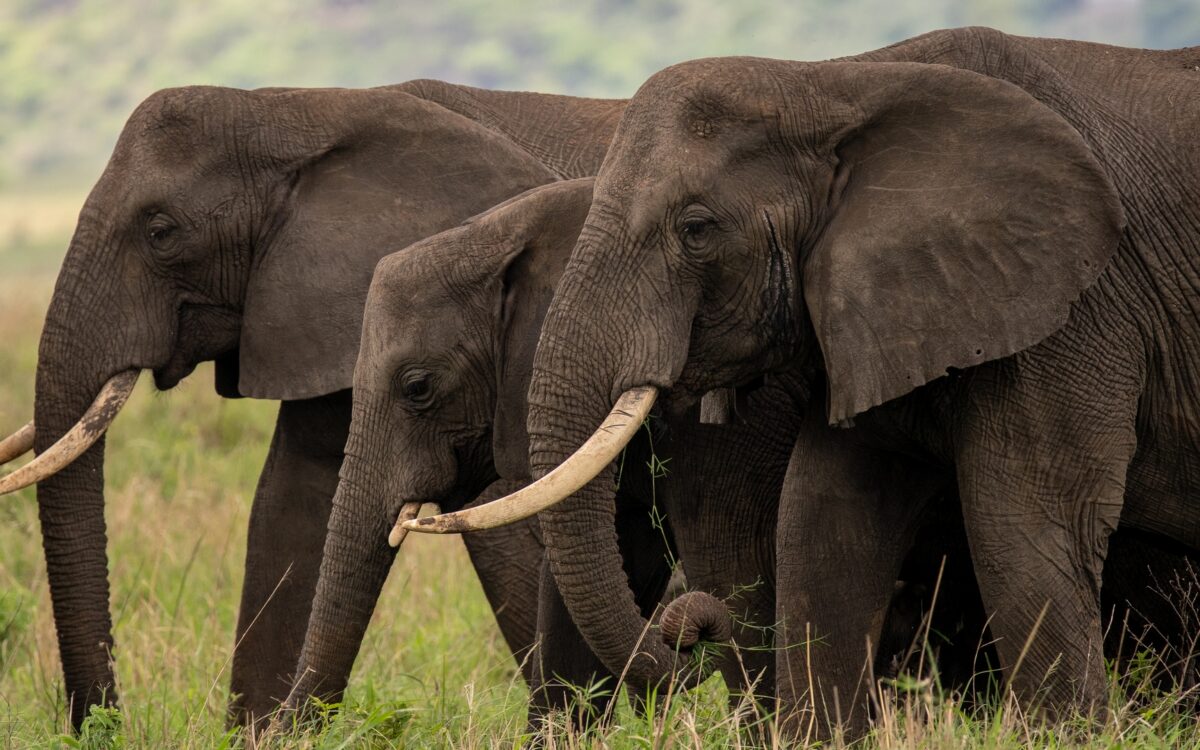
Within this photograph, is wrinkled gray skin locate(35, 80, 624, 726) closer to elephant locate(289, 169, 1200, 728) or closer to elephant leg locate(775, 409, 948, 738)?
elephant locate(289, 169, 1200, 728)

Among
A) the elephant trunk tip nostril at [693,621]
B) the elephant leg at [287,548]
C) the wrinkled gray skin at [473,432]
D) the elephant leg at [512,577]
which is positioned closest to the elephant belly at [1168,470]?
the wrinkled gray skin at [473,432]

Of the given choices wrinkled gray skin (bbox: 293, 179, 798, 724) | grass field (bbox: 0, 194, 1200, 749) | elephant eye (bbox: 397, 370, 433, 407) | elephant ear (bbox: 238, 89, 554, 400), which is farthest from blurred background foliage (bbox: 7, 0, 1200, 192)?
elephant eye (bbox: 397, 370, 433, 407)

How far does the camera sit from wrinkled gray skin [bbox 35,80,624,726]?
596 centimetres

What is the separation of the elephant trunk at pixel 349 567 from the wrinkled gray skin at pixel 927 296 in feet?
2.38

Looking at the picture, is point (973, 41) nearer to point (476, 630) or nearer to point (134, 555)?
point (476, 630)

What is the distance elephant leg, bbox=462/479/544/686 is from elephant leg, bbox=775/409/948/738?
4.21ft

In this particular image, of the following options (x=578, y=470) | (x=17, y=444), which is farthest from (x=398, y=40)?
(x=578, y=470)

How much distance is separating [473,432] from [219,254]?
1.35m

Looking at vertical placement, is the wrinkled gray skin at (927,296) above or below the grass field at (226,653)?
above

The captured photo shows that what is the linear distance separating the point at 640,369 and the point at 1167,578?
6.11 feet

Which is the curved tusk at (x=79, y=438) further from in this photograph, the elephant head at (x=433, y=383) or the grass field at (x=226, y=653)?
the elephant head at (x=433, y=383)

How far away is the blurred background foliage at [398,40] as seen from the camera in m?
81.9

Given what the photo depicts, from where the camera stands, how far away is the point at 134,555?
28.9 ft

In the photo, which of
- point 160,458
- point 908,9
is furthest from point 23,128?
point 160,458
